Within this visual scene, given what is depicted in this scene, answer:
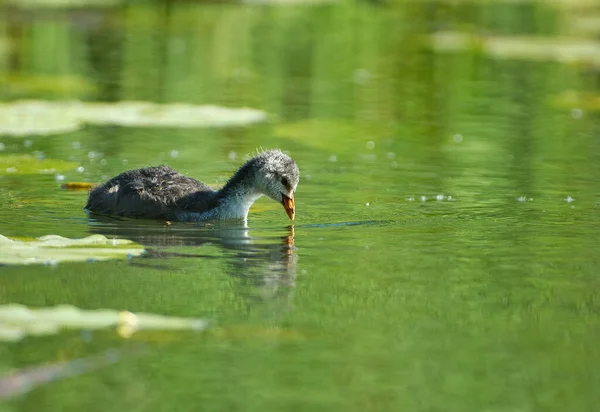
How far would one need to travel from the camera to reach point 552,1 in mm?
32625

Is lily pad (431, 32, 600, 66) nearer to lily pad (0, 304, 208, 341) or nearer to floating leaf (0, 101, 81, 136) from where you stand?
floating leaf (0, 101, 81, 136)

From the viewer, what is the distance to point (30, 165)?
446 inches

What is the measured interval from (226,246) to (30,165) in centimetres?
355

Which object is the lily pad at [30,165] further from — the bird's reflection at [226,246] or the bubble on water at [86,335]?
the bubble on water at [86,335]

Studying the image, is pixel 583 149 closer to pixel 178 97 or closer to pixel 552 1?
pixel 178 97

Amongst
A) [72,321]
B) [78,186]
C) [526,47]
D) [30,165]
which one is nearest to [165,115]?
[30,165]

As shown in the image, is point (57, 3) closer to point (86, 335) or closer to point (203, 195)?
point (203, 195)

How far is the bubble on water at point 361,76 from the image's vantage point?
18.8 metres

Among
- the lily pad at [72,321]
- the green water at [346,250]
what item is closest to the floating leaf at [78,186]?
the green water at [346,250]

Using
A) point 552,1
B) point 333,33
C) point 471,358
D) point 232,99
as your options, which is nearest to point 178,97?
point 232,99

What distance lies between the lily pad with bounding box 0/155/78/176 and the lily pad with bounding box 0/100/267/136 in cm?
135

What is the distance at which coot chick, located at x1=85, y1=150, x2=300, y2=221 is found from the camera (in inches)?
374

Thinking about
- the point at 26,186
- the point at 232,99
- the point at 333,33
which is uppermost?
the point at 333,33

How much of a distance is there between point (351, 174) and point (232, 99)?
5158 mm
